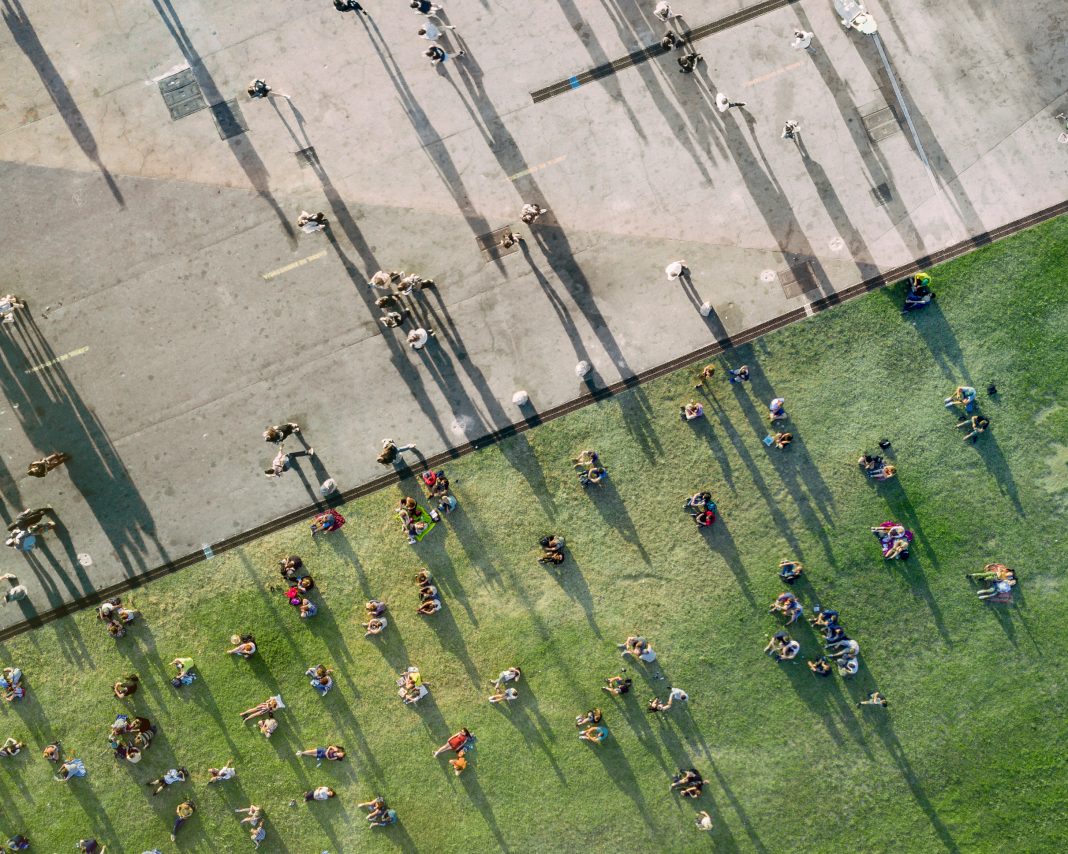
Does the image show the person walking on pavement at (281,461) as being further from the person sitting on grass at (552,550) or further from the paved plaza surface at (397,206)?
the person sitting on grass at (552,550)

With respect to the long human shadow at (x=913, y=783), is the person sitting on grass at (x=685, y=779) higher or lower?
higher

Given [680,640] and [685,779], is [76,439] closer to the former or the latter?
[680,640]

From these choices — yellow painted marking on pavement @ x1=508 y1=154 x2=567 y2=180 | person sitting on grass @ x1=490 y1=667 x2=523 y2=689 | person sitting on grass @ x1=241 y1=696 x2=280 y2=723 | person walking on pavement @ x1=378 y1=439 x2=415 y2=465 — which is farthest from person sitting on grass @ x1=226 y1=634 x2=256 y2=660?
yellow painted marking on pavement @ x1=508 y1=154 x2=567 y2=180

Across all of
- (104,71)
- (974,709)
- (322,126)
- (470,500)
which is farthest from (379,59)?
(974,709)

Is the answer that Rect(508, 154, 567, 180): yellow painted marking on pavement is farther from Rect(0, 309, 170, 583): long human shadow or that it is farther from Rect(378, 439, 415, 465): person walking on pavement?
Rect(0, 309, 170, 583): long human shadow

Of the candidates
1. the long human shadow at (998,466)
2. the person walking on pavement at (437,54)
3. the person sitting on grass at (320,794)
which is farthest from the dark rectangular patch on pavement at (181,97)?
the long human shadow at (998,466)

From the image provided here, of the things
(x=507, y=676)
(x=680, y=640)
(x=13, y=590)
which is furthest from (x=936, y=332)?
(x=13, y=590)

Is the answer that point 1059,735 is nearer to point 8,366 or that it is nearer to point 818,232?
point 818,232

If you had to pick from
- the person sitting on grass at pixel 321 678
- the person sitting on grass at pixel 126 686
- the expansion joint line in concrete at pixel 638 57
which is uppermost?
the expansion joint line in concrete at pixel 638 57
